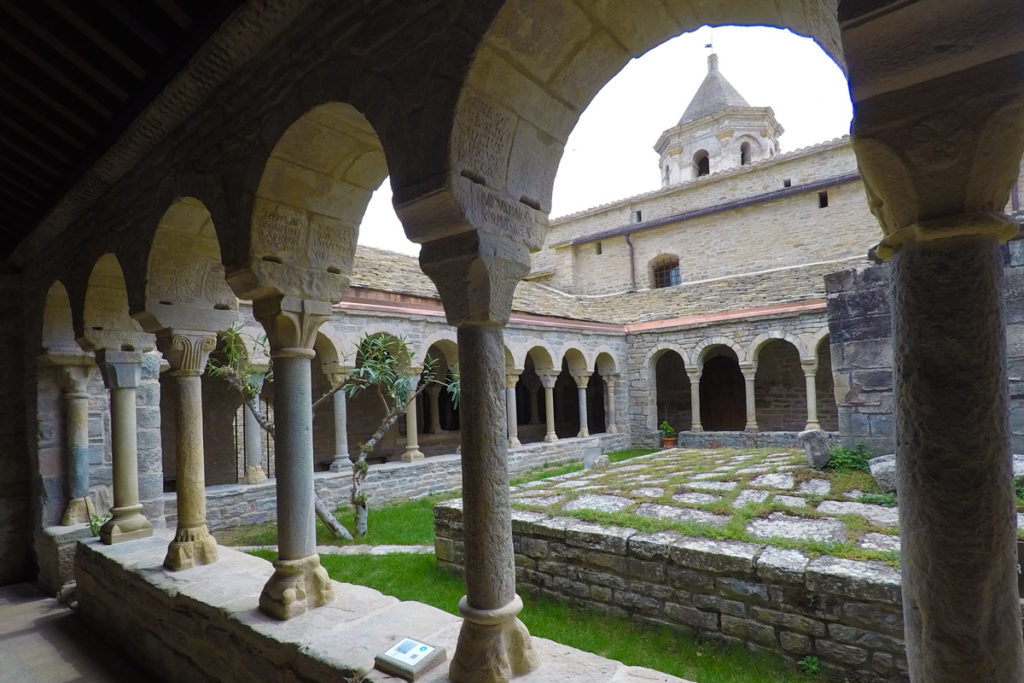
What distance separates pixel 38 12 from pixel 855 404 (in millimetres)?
5844

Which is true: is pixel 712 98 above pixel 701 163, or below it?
above

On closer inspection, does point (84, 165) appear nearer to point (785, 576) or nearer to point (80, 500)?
point (80, 500)

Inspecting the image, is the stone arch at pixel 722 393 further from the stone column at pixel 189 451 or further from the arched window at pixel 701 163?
the stone column at pixel 189 451

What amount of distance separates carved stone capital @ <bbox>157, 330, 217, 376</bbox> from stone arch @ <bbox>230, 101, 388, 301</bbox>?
107 centimetres

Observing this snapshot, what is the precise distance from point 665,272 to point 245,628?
16547 millimetres

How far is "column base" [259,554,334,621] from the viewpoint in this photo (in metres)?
2.44

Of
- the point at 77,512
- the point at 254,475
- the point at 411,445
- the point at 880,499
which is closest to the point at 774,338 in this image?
the point at 411,445

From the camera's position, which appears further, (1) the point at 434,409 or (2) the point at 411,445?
(1) the point at 434,409

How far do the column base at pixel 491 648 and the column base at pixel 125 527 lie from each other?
3367 mm

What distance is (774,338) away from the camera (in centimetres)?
1188

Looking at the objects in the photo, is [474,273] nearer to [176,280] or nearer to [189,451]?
[176,280]

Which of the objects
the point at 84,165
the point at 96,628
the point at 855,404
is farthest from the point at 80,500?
the point at 855,404

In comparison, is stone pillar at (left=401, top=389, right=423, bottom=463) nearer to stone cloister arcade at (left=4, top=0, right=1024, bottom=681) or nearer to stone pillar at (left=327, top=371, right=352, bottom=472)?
stone pillar at (left=327, top=371, right=352, bottom=472)

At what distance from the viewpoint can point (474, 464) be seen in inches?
73.9
